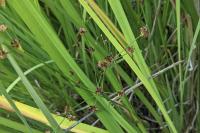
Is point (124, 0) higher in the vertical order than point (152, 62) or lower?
higher

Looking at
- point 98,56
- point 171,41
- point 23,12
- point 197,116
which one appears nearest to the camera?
point 23,12

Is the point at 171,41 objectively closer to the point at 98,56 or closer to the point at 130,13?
the point at 130,13

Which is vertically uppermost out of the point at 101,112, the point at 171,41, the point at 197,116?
the point at 101,112

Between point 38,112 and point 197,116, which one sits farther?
point 197,116

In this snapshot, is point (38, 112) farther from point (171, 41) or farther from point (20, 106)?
point (171, 41)

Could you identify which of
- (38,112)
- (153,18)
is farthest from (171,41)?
(38,112)

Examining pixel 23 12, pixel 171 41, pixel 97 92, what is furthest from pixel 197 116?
pixel 23 12

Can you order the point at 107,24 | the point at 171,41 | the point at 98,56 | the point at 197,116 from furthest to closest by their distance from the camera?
the point at 171,41 → the point at 197,116 → the point at 98,56 → the point at 107,24
